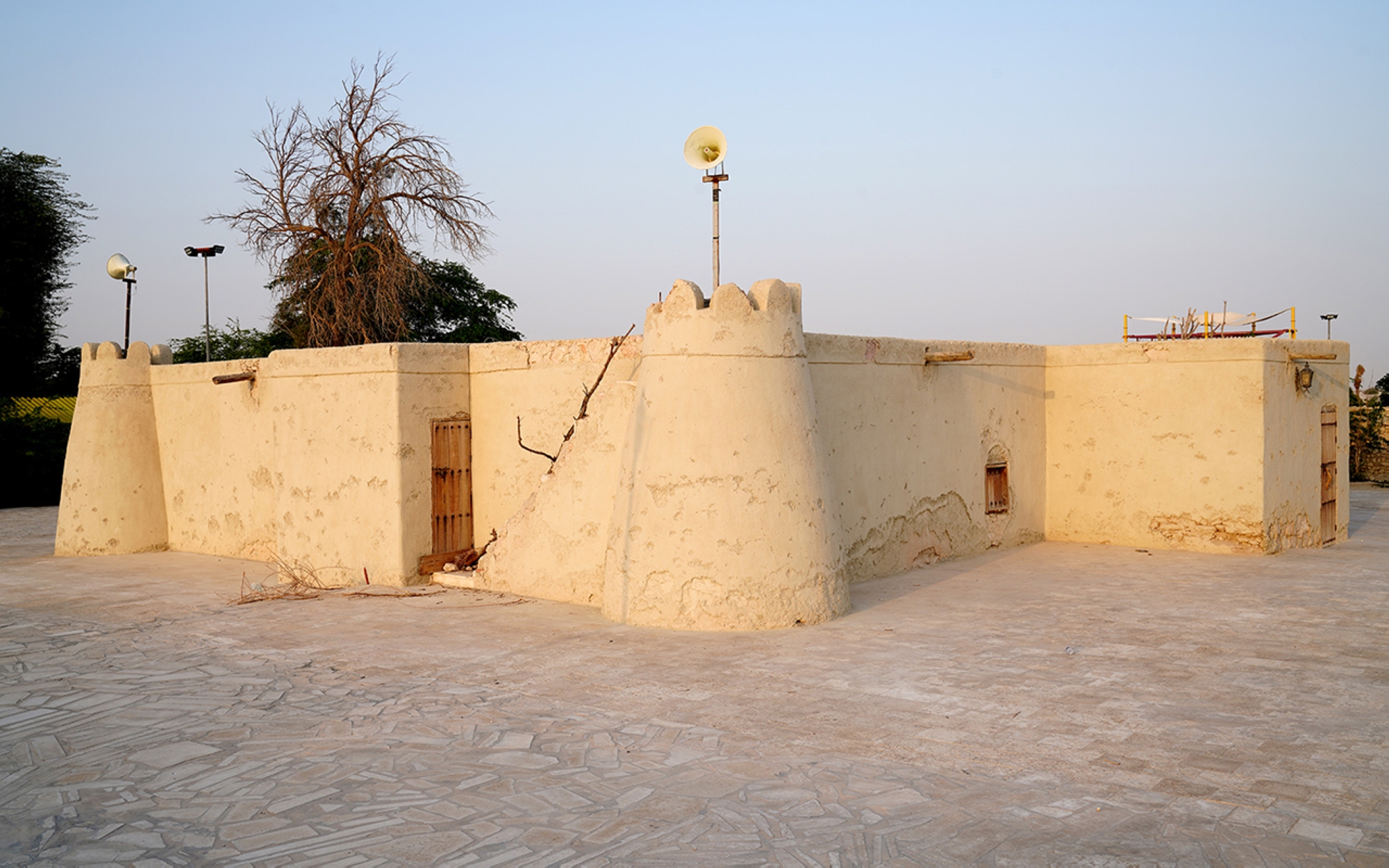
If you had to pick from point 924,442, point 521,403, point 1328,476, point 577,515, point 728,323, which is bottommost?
point 577,515

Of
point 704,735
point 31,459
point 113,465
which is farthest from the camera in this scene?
point 31,459

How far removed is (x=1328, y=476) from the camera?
42.7 feet

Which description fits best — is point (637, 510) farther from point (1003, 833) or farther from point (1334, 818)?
point (1334, 818)

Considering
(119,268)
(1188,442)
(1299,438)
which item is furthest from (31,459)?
(1299,438)

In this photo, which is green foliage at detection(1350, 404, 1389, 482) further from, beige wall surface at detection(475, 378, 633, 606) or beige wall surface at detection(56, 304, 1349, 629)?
beige wall surface at detection(475, 378, 633, 606)

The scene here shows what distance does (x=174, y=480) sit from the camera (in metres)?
13.6

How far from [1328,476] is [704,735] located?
11.0 meters

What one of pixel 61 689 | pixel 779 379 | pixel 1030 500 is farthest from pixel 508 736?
pixel 1030 500

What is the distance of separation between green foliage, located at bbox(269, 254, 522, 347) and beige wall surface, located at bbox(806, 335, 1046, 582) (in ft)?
57.6

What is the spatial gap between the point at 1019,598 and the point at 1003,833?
17.6 ft

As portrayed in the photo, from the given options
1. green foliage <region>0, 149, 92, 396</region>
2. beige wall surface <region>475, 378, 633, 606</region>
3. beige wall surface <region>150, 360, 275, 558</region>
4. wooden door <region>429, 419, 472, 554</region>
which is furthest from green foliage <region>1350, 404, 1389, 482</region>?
green foliage <region>0, 149, 92, 396</region>

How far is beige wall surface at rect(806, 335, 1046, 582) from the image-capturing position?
10242 millimetres

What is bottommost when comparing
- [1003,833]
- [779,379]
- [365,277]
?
[1003,833]

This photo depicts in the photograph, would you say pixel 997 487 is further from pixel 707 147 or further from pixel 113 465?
pixel 113 465
